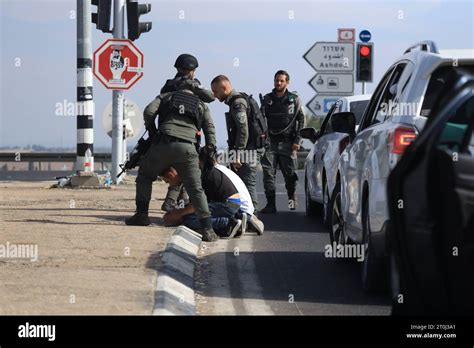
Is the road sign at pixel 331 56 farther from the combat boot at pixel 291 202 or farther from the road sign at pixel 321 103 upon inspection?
the combat boot at pixel 291 202

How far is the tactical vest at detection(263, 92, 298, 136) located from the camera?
17.0 m

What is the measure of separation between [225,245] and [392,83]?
3.54m

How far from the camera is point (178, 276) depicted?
958cm

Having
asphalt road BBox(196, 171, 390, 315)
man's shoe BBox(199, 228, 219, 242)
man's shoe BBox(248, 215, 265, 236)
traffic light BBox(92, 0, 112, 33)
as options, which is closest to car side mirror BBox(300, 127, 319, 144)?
asphalt road BBox(196, 171, 390, 315)

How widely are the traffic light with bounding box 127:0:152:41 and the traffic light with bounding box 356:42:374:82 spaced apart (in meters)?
7.11

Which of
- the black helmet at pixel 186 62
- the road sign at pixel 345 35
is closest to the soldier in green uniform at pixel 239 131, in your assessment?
the black helmet at pixel 186 62

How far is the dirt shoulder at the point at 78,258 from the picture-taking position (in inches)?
308

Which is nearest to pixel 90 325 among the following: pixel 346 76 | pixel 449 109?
pixel 449 109

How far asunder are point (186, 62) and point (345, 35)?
16.2 metres

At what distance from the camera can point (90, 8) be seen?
67.5 feet

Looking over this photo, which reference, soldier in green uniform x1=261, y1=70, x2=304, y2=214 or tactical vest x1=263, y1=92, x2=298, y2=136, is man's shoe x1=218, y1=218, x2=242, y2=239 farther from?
tactical vest x1=263, y1=92, x2=298, y2=136

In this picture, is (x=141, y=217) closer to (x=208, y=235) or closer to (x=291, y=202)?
(x=208, y=235)

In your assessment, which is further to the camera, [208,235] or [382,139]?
[208,235]

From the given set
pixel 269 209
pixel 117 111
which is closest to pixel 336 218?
pixel 269 209
